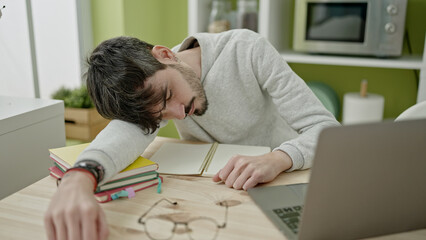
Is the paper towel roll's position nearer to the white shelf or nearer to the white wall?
the white shelf

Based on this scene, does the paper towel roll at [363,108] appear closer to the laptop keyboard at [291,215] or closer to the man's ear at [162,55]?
the man's ear at [162,55]

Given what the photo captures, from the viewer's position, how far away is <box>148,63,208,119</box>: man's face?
0.99 meters

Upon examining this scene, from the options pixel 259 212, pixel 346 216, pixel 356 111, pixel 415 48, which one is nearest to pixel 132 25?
pixel 356 111

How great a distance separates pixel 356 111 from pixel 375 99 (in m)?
0.11

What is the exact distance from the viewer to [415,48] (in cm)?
211

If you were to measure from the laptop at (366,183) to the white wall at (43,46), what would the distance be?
66.1 inches

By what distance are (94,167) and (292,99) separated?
1.99 ft

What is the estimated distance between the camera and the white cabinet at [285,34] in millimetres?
Result: 1823

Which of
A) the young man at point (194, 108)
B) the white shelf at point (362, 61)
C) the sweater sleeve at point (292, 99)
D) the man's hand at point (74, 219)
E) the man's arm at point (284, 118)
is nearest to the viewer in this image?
the man's hand at point (74, 219)

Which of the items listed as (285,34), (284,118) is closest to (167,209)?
(284,118)

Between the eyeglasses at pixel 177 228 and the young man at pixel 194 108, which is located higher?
the young man at pixel 194 108

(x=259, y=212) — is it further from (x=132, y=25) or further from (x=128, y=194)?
(x=132, y=25)

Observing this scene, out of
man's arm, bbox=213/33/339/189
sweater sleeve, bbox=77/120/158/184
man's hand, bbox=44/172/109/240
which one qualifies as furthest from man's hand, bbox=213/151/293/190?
man's hand, bbox=44/172/109/240

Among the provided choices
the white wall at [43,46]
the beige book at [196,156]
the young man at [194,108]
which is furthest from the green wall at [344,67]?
the beige book at [196,156]
